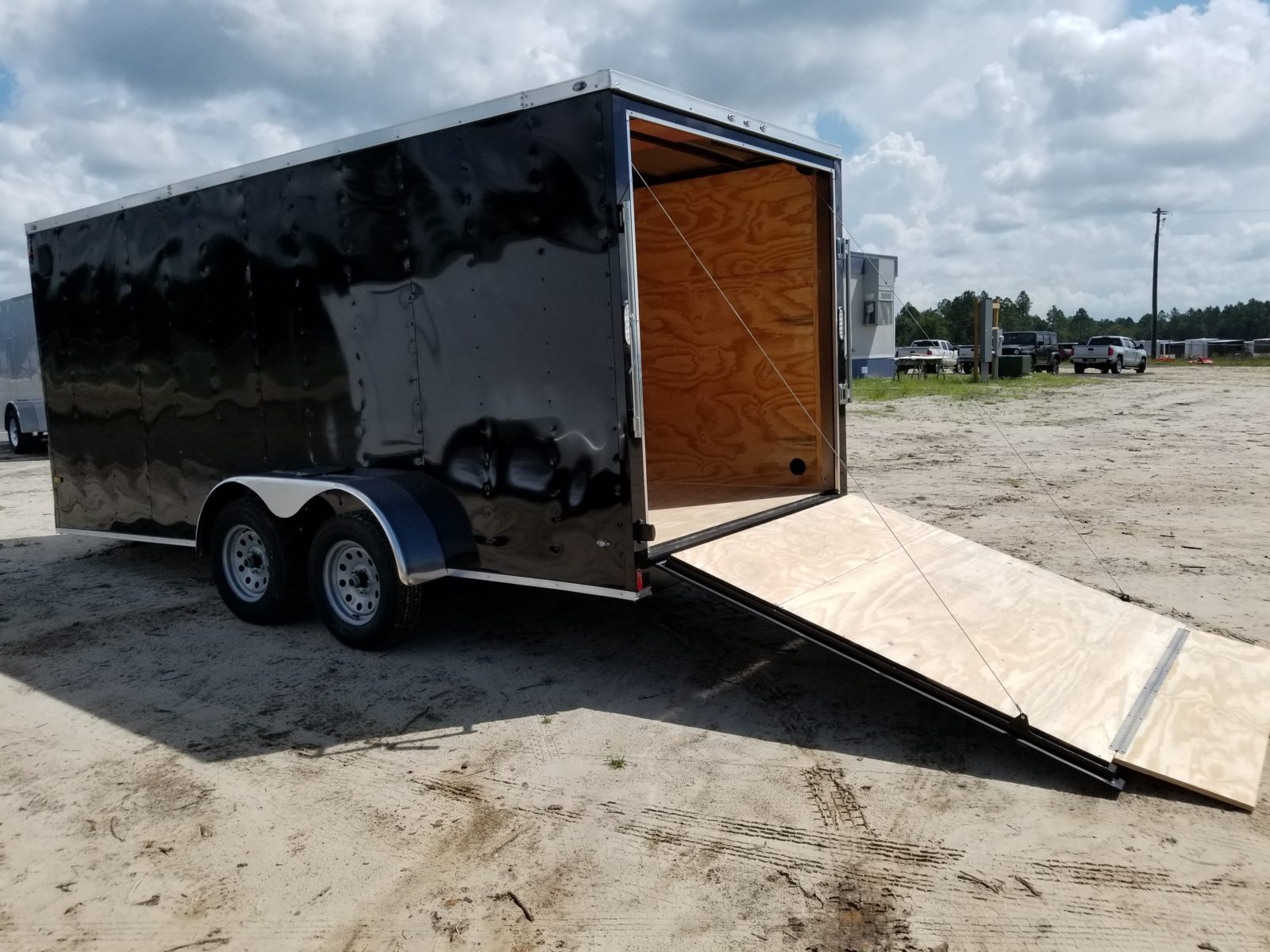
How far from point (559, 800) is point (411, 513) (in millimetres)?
1976

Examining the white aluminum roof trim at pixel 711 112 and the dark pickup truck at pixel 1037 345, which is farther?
the dark pickup truck at pixel 1037 345

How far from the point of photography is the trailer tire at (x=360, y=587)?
5258 millimetres

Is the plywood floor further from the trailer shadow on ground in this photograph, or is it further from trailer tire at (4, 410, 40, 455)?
trailer tire at (4, 410, 40, 455)

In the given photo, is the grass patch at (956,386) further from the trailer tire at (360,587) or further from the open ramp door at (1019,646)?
the trailer tire at (360,587)

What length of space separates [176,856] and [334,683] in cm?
170

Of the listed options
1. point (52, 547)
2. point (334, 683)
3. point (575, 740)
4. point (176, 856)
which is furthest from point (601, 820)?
point (52, 547)

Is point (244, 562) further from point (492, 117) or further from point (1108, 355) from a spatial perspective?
point (1108, 355)

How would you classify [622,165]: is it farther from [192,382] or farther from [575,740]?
[192,382]

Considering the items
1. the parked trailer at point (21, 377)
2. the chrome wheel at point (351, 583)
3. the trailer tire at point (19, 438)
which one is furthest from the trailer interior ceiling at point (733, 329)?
the trailer tire at point (19, 438)

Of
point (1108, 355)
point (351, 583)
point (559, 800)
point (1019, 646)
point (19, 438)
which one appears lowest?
point (559, 800)

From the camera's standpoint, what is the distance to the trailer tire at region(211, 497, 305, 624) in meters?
5.92

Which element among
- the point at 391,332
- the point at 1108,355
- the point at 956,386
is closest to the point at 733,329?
the point at 391,332

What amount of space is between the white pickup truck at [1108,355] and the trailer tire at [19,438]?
33642 millimetres

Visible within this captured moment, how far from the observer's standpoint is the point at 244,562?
631 cm
